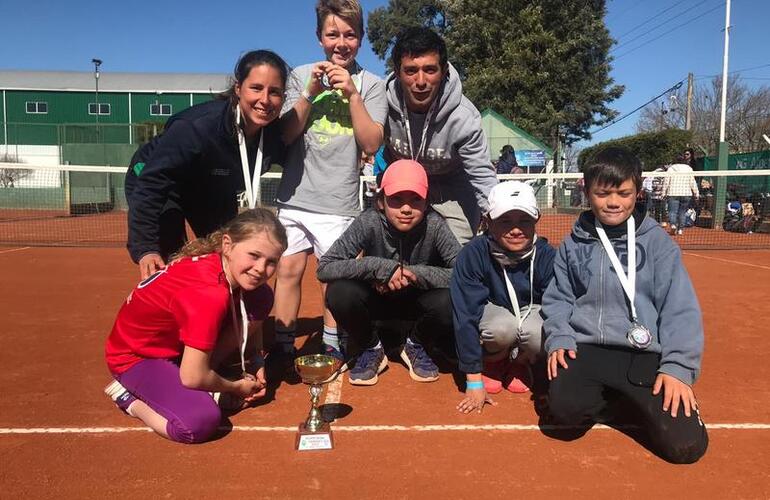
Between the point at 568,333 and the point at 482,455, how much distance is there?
73cm

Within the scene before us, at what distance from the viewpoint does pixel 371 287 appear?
3523 mm

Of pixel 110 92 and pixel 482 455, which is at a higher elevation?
pixel 110 92

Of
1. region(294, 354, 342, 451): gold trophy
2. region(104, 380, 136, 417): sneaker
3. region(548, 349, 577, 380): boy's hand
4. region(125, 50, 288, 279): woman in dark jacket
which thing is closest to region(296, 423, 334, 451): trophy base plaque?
region(294, 354, 342, 451): gold trophy

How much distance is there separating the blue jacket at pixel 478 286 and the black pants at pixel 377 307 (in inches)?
6.2

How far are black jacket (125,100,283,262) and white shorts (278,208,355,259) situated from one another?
34 centimetres

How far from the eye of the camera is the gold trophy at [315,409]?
2.61 metres

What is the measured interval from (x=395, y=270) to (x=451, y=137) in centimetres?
92

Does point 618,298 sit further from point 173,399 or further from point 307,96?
point 173,399

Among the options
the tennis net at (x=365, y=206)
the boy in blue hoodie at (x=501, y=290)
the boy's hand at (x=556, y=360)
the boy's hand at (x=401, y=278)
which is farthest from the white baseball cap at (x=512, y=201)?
the tennis net at (x=365, y=206)

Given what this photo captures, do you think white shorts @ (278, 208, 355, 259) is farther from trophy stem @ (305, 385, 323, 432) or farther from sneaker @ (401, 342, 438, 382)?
trophy stem @ (305, 385, 323, 432)

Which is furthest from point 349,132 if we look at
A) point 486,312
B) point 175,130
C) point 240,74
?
point 486,312

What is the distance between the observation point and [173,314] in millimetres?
2717

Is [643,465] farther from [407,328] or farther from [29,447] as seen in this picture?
[29,447]

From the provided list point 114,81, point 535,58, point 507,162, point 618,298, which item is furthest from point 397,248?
point 114,81
